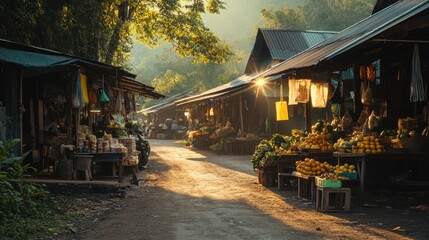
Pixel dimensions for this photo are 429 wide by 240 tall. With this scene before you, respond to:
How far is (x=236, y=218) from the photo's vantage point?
8.72 meters

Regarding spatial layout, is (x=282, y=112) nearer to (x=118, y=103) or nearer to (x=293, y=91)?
(x=293, y=91)

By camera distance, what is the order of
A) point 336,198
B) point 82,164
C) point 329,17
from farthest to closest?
point 329,17, point 82,164, point 336,198

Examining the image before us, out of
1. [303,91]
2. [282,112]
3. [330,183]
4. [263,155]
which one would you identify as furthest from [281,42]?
[330,183]

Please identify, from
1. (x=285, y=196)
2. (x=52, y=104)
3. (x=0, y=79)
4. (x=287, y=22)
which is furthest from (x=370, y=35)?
(x=287, y=22)

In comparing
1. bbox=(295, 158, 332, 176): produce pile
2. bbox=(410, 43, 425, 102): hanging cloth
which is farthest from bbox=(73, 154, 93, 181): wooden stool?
bbox=(410, 43, 425, 102): hanging cloth

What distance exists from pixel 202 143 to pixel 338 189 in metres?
22.2

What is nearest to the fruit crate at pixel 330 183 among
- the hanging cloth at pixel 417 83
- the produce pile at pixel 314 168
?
the produce pile at pixel 314 168

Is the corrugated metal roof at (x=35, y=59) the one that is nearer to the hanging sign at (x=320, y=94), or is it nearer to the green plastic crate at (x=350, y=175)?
the hanging sign at (x=320, y=94)

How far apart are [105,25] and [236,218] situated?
15.1m

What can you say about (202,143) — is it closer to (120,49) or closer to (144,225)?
(120,49)

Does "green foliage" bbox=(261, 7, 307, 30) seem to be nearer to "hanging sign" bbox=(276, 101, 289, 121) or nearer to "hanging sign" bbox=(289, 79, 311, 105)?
"hanging sign" bbox=(276, 101, 289, 121)

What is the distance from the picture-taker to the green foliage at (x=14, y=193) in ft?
25.1

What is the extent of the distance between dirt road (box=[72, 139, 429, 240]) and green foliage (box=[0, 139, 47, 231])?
1162 mm

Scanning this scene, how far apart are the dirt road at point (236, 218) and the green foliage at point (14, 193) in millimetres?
1162
